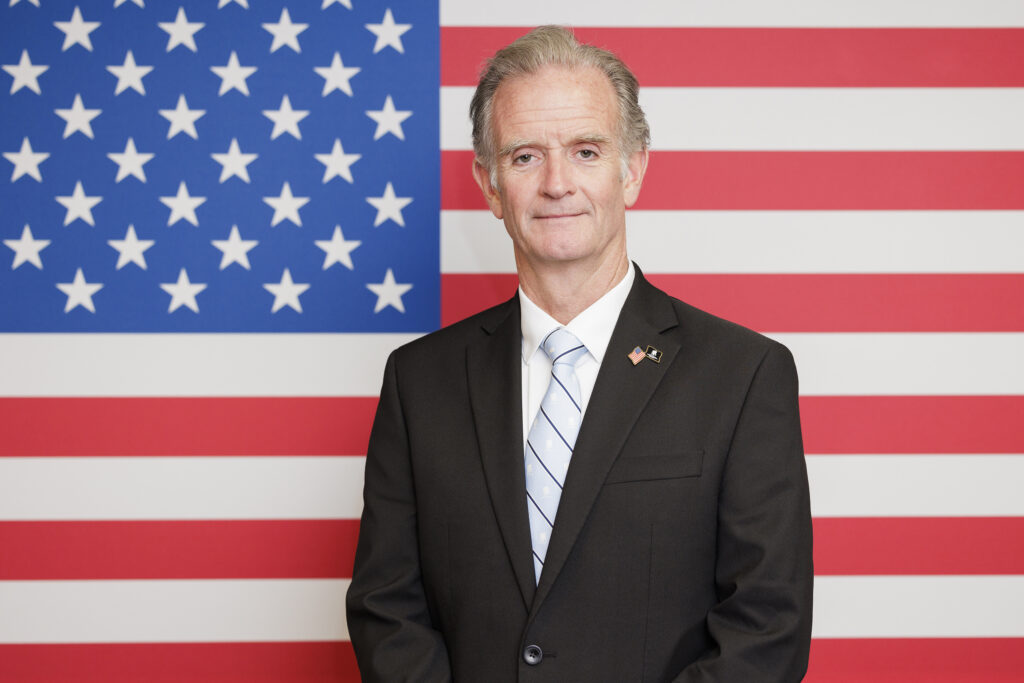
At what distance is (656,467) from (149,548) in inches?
56.5

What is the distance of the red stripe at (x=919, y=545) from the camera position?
6.94ft

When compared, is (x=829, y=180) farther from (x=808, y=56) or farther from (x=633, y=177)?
(x=633, y=177)

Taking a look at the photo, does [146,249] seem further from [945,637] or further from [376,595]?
[945,637]

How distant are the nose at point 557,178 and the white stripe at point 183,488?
103cm

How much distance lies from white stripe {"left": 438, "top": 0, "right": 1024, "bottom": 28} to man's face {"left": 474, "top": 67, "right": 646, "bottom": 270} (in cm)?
75

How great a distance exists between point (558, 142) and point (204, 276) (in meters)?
1.11

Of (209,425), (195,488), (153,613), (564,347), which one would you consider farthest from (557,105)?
(153,613)

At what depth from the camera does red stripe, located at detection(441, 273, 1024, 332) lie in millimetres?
2111

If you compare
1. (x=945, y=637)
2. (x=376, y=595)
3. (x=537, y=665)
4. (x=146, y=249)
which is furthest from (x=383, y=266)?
(x=945, y=637)

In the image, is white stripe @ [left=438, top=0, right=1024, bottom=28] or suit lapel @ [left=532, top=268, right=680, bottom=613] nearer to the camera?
suit lapel @ [left=532, top=268, right=680, bottom=613]

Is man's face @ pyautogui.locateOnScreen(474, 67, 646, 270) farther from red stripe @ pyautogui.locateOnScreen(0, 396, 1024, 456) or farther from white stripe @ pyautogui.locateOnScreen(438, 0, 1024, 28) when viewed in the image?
red stripe @ pyautogui.locateOnScreen(0, 396, 1024, 456)

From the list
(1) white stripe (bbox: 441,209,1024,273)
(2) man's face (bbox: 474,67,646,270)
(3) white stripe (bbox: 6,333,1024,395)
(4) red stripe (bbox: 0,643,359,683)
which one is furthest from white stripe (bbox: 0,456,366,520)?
(2) man's face (bbox: 474,67,646,270)

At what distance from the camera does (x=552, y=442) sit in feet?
4.52

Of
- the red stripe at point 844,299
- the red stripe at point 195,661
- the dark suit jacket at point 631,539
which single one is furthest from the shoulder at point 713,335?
the red stripe at point 195,661
